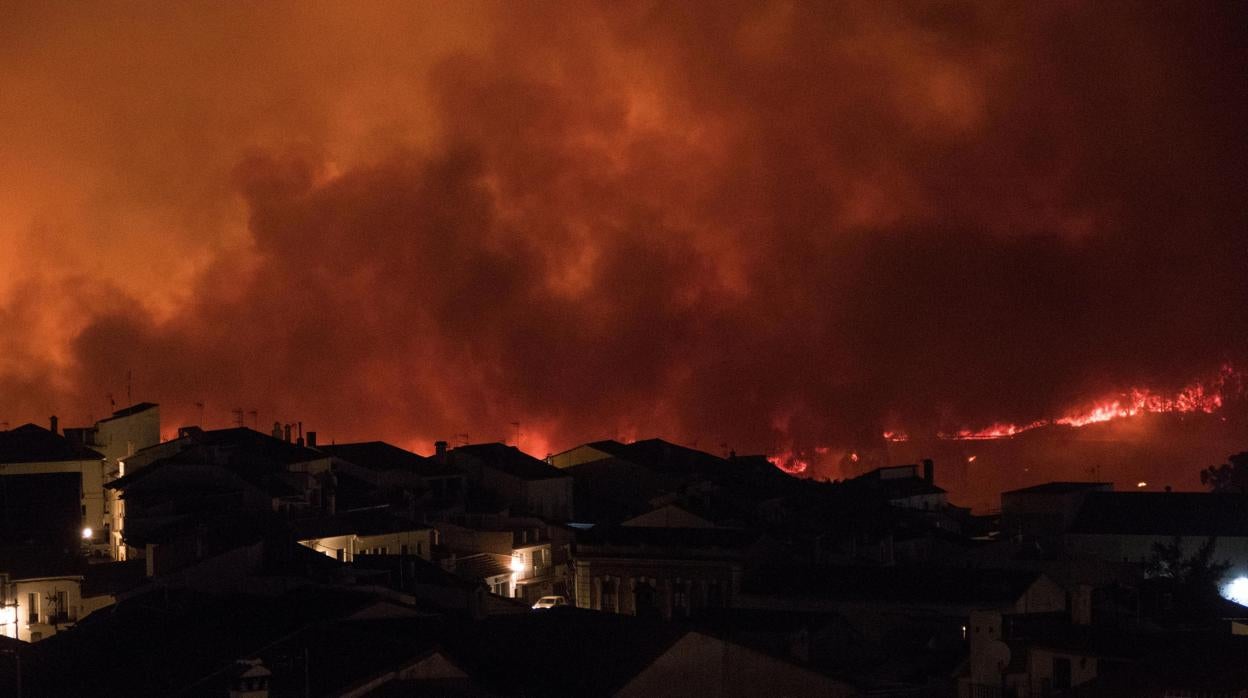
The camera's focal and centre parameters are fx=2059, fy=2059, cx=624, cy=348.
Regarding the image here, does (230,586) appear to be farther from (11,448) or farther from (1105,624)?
(11,448)

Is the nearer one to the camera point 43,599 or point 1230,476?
point 43,599

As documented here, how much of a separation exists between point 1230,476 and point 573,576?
17580mm

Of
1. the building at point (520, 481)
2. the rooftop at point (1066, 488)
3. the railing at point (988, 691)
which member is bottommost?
the railing at point (988, 691)

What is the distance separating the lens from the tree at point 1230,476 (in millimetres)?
40156

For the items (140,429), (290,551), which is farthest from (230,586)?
(140,429)

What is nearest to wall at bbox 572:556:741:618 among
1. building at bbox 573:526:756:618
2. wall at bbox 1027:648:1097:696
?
building at bbox 573:526:756:618

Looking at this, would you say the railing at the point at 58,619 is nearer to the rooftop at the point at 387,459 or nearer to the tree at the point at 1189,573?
the rooftop at the point at 387,459

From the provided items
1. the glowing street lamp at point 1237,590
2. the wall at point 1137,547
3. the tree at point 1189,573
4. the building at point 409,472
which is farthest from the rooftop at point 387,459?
the glowing street lamp at point 1237,590

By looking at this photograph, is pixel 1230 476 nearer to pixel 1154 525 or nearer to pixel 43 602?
pixel 1154 525

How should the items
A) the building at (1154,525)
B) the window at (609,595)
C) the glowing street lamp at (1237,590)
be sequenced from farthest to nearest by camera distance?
the building at (1154,525) < the glowing street lamp at (1237,590) < the window at (609,595)

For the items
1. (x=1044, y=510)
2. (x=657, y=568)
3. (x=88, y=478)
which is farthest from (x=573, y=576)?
(x=1044, y=510)

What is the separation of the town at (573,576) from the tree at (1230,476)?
86 millimetres

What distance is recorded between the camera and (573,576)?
28.8 metres

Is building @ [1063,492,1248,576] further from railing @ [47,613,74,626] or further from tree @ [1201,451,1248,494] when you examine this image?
railing @ [47,613,74,626]
